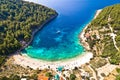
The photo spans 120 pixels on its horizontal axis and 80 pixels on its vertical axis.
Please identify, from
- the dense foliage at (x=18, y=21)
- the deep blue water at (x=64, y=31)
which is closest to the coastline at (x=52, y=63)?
the deep blue water at (x=64, y=31)

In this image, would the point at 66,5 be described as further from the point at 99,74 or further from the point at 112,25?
the point at 99,74

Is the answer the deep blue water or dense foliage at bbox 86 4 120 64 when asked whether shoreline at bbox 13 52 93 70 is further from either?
dense foliage at bbox 86 4 120 64

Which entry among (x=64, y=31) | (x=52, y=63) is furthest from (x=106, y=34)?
(x=52, y=63)

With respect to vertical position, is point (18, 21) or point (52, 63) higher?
point (18, 21)

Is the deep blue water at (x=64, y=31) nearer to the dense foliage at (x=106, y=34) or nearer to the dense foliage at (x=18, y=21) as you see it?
the dense foliage at (x=18, y=21)

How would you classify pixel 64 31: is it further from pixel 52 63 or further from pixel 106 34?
pixel 52 63

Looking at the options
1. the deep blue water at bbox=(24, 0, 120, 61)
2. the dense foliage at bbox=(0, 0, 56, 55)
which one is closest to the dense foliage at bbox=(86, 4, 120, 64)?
the deep blue water at bbox=(24, 0, 120, 61)

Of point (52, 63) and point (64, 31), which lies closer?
point (52, 63)
